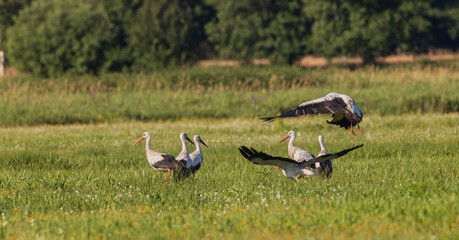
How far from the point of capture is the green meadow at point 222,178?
7211 mm

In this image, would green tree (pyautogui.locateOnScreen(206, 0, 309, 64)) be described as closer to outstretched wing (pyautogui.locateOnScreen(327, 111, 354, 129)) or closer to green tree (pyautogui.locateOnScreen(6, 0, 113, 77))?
green tree (pyautogui.locateOnScreen(6, 0, 113, 77))

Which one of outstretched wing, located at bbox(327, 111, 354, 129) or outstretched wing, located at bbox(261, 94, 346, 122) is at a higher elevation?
outstretched wing, located at bbox(261, 94, 346, 122)

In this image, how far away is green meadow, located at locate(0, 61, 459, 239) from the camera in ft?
23.7

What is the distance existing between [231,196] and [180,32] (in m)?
44.4

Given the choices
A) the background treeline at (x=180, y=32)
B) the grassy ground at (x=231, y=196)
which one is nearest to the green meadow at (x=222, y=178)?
the grassy ground at (x=231, y=196)

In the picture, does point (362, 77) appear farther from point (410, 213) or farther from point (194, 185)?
point (410, 213)

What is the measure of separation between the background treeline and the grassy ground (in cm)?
3583

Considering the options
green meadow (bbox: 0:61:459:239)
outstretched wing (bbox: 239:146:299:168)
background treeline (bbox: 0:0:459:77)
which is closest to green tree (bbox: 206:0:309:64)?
background treeline (bbox: 0:0:459:77)

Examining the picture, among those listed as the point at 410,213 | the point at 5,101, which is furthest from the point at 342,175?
the point at 5,101

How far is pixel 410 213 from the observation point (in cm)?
735

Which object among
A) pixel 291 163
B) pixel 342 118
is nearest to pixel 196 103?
pixel 342 118

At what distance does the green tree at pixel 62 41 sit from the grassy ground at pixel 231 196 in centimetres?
3556

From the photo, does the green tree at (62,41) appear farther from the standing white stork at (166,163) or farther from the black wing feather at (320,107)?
the black wing feather at (320,107)

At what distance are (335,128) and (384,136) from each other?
306cm
